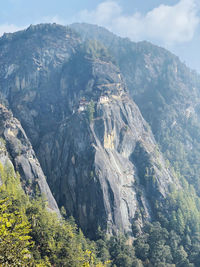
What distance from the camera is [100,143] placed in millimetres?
94250

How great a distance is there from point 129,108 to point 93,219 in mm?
54356

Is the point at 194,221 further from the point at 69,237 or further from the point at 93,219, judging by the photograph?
the point at 69,237

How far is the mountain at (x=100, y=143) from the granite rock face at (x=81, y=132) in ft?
1.27

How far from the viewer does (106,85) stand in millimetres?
113812

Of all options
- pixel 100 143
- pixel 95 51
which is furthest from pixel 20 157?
pixel 95 51

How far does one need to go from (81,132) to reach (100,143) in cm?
854

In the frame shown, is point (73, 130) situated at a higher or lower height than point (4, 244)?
higher

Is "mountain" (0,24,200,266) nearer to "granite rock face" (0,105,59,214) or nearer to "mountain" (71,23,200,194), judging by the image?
"granite rock face" (0,105,59,214)

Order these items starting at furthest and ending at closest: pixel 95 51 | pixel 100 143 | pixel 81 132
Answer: pixel 95 51, pixel 81 132, pixel 100 143

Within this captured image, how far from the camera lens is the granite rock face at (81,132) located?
8356cm

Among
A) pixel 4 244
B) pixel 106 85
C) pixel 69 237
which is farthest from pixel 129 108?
pixel 4 244

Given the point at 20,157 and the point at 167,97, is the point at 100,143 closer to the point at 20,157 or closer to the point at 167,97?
the point at 20,157

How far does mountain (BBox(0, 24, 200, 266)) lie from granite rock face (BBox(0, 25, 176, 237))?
39 centimetres

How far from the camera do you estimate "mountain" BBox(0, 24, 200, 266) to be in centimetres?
7806
